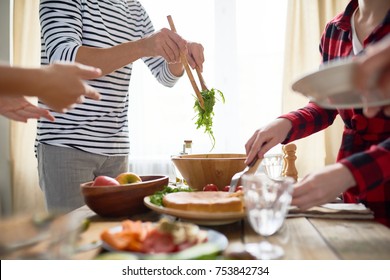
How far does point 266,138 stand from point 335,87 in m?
0.51

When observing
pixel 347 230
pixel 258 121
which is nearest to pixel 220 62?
pixel 258 121

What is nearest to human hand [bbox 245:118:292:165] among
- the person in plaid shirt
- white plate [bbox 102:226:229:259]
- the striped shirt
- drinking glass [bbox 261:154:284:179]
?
the person in plaid shirt

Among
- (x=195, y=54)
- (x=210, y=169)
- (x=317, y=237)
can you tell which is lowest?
(x=317, y=237)

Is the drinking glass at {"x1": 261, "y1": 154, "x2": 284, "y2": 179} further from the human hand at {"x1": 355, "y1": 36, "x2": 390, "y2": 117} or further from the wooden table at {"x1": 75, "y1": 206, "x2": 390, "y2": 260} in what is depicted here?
the human hand at {"x1": 355, "y1": 36, "x2": 390, "y2": 117}

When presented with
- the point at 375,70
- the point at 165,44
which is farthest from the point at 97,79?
the point at 375,70

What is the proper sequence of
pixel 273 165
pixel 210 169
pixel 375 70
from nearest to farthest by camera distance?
pixel 375 70 → pixel 210 169 → pixel 273 165

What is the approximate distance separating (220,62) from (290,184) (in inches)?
98.0

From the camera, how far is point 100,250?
0.66 metres

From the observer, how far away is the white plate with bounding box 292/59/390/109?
0.51 m

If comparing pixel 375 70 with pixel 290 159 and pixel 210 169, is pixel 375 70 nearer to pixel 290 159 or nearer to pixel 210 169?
pixel 210 169

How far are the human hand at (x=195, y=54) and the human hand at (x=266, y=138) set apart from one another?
0.56 m

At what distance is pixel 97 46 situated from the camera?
4.99 ft

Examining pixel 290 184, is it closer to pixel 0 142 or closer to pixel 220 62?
pixel 220 62

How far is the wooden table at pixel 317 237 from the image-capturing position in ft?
2.10
